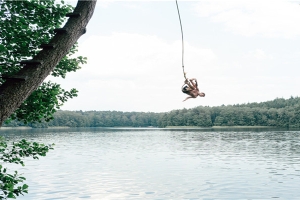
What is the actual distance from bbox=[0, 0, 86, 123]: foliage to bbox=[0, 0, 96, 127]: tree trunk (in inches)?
165

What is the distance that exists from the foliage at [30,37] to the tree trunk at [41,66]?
420 centimetres

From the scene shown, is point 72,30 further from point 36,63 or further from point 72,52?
point 72,52

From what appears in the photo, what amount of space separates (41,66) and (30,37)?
5.79 meters

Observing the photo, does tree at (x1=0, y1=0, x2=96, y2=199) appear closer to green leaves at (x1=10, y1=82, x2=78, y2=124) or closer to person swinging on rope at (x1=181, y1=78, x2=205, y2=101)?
green leaves at (x1=10, y1=82, x2=78, y2=124)

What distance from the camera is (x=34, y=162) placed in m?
42.4

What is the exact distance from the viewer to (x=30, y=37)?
9945 millimetres

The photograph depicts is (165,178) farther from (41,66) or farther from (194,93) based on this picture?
(41,66)

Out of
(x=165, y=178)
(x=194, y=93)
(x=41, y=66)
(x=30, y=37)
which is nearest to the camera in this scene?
(x=41, y=66)

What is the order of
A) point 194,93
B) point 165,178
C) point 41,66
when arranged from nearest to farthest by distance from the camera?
point 41,66 → point 194,93 → point 165,178

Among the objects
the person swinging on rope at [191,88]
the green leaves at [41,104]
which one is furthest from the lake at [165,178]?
the person swinging on rope at [191,88]

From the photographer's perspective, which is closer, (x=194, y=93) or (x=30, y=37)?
(x=194, y=93)

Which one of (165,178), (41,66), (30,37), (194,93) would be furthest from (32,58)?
(165,178)

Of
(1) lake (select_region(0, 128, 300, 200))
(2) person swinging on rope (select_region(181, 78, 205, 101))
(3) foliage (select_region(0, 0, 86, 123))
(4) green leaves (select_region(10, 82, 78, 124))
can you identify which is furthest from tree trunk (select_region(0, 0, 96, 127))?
(1) lake (select_region(0, 128, 300, 200))

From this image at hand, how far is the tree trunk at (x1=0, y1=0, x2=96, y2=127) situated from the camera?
14.5ft
